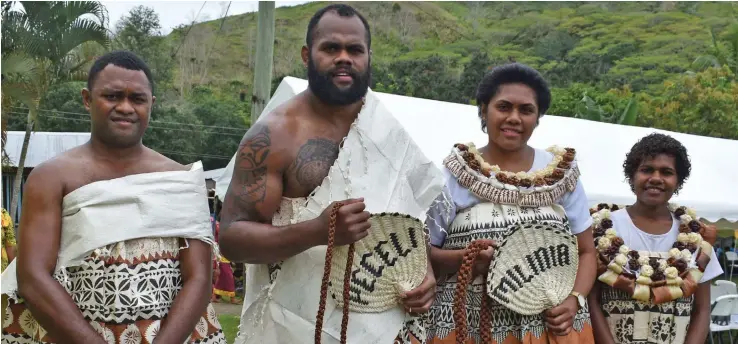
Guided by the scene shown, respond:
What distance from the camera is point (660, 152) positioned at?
4.04 m

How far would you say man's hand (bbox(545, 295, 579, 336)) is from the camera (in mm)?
3375

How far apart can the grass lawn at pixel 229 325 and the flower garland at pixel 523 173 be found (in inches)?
273

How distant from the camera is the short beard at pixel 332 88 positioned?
3.10m

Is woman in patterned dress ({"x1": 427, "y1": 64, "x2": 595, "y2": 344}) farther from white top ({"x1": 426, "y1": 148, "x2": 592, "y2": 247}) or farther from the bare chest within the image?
the bare chest

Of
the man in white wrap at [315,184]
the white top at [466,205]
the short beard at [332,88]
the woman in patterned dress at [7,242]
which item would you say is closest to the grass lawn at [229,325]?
the woman in patterned dress at [7,242]

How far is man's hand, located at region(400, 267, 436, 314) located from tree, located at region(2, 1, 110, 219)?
37.5ft

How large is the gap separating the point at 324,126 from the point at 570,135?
7.62m

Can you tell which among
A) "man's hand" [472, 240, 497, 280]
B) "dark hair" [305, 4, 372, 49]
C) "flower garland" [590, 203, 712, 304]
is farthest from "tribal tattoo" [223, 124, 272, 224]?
"flower garland" [590, 203, 712, 304]

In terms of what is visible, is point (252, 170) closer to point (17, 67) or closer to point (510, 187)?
point (510, 187)

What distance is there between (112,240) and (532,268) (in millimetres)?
1728

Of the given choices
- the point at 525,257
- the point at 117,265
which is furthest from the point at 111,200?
the point at 525,257

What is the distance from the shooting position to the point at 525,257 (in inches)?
131

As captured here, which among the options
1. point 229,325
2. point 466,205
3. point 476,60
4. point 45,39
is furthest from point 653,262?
point 476,60

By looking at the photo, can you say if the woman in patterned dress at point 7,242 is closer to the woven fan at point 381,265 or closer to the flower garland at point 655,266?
the woven fan at point 381,265
